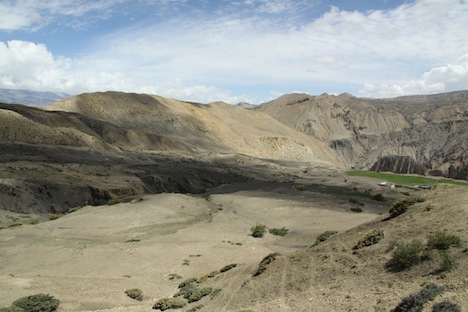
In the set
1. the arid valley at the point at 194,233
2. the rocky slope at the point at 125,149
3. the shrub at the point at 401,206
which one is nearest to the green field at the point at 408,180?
the arid valley at the point at 194,233

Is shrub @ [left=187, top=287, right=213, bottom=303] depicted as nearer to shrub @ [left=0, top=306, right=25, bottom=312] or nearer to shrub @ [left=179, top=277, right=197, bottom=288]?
shrub @ [left=179, top=277, right=197, bottom=288]

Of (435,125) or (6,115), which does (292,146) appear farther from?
(6,115)

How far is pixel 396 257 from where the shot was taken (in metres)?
11.6

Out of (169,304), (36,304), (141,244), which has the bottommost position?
(141,244)

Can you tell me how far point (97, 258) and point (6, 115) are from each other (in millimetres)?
49806

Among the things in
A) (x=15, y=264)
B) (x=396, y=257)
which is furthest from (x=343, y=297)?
(x=15, y=264)

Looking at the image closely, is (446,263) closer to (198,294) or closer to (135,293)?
(198,294)

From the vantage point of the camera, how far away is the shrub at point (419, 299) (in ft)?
29.2

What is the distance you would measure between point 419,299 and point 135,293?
10212 mm

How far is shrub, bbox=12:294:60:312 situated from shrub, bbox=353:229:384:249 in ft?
32.3

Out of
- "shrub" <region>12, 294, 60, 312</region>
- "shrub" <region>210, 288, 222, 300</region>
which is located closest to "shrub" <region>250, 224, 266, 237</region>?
"shrub" <region>210, 288, 222, 300</region>

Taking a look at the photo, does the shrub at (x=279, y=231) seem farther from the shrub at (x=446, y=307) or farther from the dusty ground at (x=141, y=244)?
the shrub at (x=446, y=307)

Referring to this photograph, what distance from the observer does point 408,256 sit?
11.2 meters

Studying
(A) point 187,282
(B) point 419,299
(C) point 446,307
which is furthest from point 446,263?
(A) point 187,282
